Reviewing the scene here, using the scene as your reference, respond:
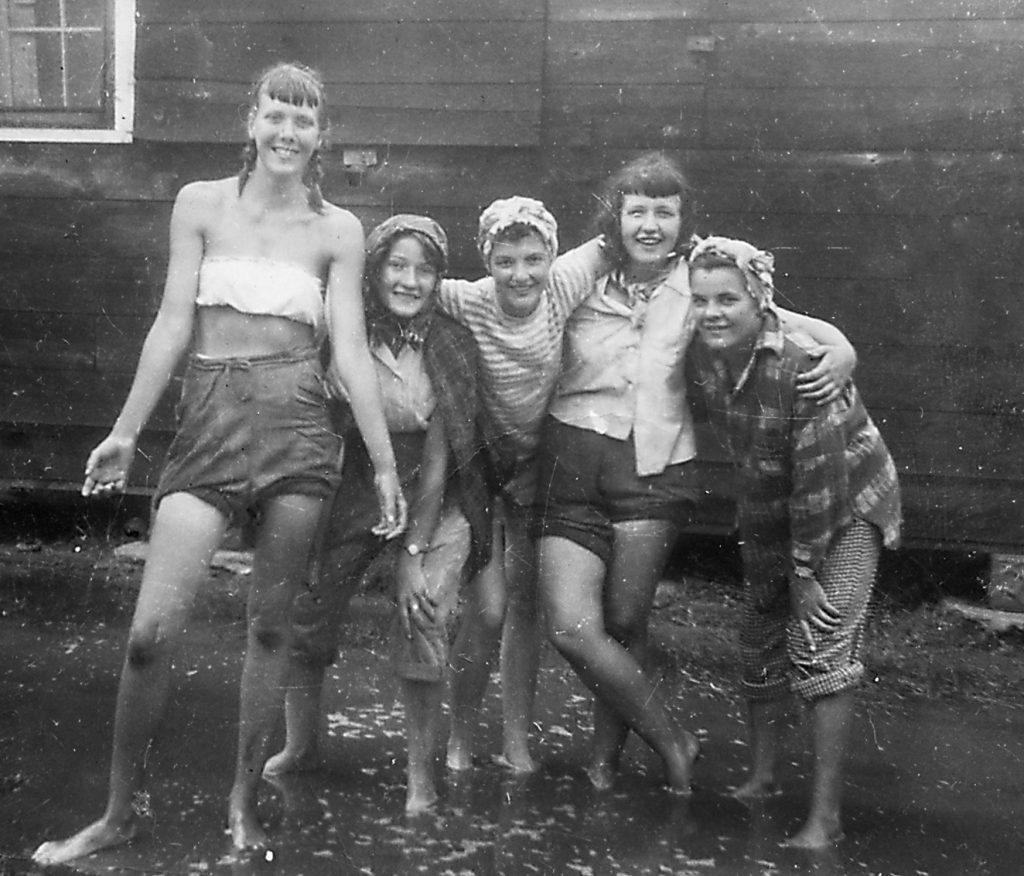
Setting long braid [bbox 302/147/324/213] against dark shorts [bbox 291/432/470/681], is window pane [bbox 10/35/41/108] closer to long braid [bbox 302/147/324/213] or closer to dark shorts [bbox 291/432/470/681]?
long braid [bbox 302/147/324/213]

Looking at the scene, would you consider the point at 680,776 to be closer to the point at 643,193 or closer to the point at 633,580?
the point at 633,580

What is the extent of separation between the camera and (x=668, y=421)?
294cm

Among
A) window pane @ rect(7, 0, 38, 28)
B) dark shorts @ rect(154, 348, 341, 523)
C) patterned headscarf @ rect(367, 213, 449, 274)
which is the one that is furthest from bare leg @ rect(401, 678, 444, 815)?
window pane @ rect(7, 0, 38, 28)

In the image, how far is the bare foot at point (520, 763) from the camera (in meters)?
3.06

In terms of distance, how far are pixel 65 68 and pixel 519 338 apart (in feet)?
4.98

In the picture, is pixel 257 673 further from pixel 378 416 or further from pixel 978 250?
pixel 978 250

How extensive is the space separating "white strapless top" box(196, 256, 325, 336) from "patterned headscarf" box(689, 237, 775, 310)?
907 millimetres

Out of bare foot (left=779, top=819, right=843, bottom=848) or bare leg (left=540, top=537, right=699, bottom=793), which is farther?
bare leg (left=540, top=537, right=699, bottom=793)

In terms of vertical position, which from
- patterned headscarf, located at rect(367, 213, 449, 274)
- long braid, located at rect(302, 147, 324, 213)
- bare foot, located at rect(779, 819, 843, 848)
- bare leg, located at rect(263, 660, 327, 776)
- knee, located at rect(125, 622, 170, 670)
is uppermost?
long braid, located at rect(302, 147, 324, 213)

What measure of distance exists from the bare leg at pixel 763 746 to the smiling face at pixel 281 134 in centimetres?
171

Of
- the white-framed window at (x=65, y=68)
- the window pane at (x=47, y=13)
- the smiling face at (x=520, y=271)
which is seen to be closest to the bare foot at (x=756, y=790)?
the smiling face at (x=520, y=271)

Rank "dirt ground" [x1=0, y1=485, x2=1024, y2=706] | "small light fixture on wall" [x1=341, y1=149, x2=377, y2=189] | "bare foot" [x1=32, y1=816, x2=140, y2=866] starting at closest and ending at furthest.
→ "bare foot" [x1=32, y1=816, x2=140, y2=866] → "small light fixture on wall" [x1=341, y1=149, x2=377, y2=189] → "dirt ground" [x1=0, y1=485, x2=1024, y2=706]

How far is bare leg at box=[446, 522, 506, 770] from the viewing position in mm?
3041

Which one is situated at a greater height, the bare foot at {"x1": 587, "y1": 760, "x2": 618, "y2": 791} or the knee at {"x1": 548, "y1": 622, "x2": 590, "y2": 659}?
the knee at {"x1": 548, "y1": 622, "x2": 590, "y2": 659}
